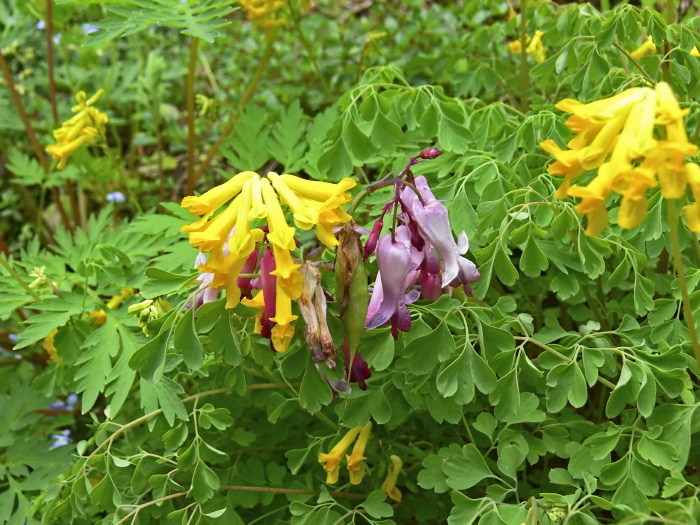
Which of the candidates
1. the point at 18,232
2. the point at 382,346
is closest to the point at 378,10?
the point at 18,232

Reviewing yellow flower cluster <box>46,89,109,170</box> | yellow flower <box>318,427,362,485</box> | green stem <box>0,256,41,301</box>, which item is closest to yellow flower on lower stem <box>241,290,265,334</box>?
yellow flower <box>318,427,362,485</box>

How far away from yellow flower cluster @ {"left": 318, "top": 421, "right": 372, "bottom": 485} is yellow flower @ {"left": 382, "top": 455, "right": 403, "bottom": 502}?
72 millimetres

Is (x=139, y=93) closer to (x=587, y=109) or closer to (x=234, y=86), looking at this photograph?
(x=234, y=86)

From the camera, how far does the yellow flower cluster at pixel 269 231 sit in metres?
1.07

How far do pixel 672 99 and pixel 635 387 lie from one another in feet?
1.57

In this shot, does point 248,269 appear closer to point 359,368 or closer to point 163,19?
point 359,368

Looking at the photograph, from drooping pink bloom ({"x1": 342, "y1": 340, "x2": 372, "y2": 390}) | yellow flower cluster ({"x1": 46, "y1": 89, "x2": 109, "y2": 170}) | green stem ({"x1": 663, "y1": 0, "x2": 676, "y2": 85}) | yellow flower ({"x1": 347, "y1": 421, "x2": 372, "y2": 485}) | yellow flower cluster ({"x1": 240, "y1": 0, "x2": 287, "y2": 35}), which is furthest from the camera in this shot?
yellow flower cluster ({"x1": 240, "y1": 0, "x2": 287, "y2": 35})

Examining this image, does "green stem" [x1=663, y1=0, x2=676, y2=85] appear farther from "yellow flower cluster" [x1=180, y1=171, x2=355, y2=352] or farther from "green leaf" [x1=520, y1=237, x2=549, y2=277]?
"yellow flower cluster" [x1=180, y1=171, x2=355, y2=352]

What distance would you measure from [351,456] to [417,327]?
292 mm

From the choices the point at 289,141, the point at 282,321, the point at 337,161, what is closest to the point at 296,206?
the point at 282,321

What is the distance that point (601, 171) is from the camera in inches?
36.6

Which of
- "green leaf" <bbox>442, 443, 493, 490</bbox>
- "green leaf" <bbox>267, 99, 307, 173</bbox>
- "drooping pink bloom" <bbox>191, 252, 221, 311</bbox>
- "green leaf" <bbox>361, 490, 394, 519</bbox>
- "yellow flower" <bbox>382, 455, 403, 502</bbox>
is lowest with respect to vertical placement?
"yellow flower" <bbox>382, 455, 403, 502</bbox>

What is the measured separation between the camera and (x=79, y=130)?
2.24 meters

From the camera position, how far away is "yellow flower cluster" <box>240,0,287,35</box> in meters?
2.37
